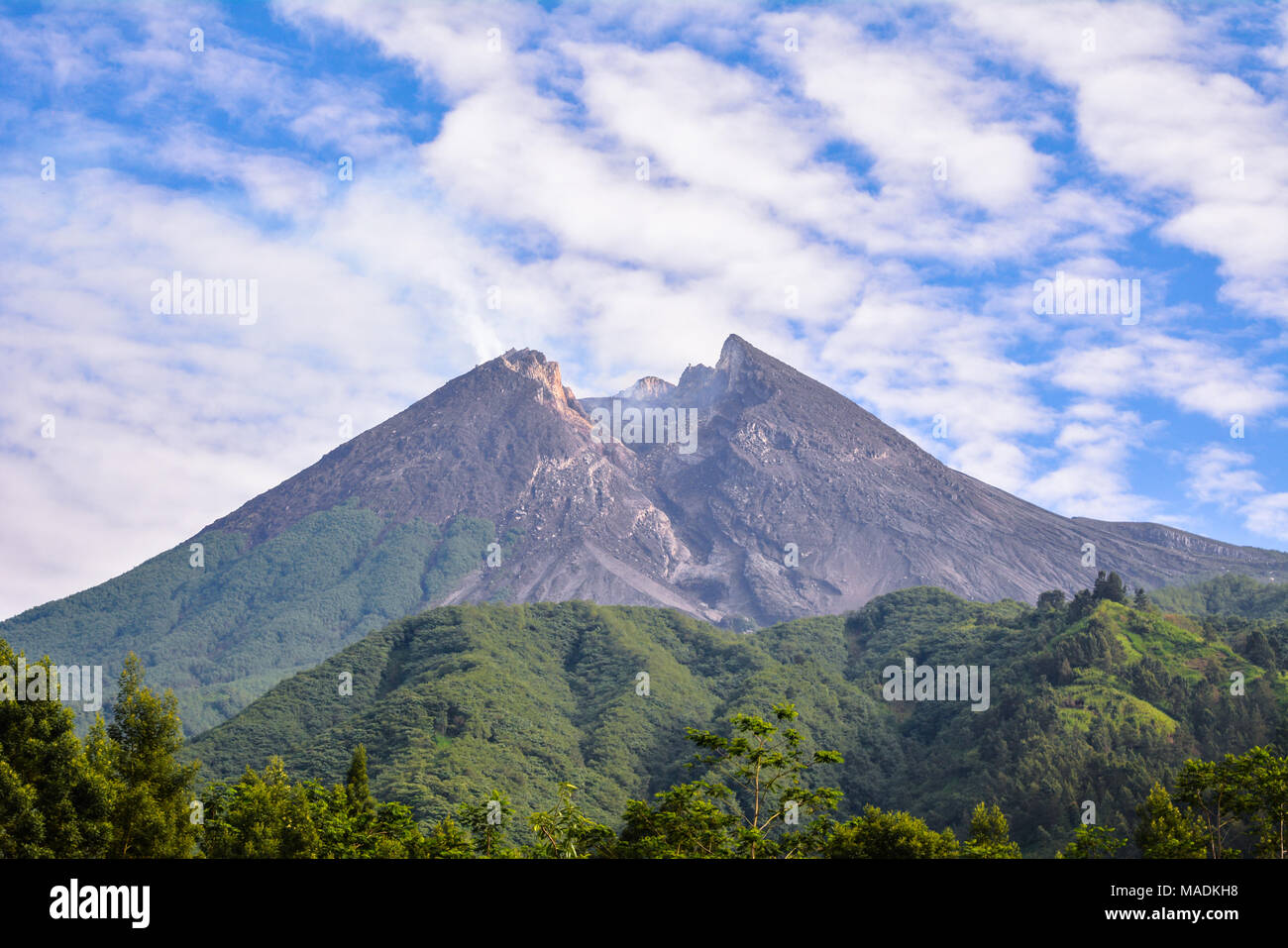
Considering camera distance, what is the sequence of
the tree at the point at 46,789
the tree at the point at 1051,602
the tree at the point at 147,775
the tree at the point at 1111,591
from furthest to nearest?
the tree at the point at 1051,602, the tree at the point at 1111,591, the tree at the point at 147,775, the tree at the point at 46,789

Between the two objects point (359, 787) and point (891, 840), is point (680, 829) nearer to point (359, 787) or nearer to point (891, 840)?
point (891, 840)

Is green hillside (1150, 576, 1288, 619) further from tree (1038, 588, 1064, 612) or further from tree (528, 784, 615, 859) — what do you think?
tree (528, 784, 615, 859)

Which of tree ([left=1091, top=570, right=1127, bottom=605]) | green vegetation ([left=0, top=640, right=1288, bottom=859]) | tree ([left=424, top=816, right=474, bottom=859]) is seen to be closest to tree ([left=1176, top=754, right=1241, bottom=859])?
green vegetation ([left=0, top=640, right=1288, bottom=859])

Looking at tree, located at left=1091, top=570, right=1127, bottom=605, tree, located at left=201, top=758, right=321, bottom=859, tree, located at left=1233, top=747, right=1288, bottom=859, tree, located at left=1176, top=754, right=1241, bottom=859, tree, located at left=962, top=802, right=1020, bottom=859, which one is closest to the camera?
tree, located at left=1233, top=747, right=1288, bottom=859

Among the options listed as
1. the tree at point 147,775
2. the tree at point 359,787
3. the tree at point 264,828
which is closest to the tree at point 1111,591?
the tree at point 359,787

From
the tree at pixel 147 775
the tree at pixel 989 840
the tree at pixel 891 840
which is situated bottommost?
the tree at pixel 989 840
